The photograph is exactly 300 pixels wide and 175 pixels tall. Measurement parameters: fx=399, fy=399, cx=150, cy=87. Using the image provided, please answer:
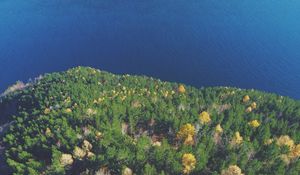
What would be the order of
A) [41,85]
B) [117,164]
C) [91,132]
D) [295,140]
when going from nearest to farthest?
[117,164]
[91,132]
[295,140]
[41,85]

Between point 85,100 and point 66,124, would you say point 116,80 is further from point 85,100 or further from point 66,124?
point 66,124

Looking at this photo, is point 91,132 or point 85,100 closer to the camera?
point 91,132

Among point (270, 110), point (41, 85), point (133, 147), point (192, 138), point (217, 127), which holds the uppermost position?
point (41, 85)

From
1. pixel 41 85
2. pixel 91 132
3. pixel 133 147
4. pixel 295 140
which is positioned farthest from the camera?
pixel 41 85

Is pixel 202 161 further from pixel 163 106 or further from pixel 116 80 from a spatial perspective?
pixel 116 80

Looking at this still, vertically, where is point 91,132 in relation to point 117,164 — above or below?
above

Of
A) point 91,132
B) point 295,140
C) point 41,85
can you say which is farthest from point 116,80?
point 295,140
